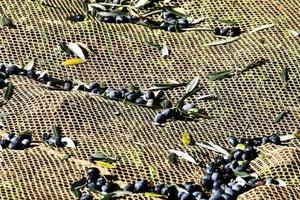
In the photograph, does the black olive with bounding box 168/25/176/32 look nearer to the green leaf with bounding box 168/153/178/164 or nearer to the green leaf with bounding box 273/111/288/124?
the green leaf with bounding box 273/111/288/124

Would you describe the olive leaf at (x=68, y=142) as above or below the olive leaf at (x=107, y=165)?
below

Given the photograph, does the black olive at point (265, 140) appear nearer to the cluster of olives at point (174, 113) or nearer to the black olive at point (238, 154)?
the black olive at point (238, 154)

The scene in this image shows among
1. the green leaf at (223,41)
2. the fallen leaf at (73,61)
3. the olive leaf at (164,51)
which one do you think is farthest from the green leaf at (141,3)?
the fallen leaf at (73,61)

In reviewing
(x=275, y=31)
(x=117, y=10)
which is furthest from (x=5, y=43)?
(x=275, y=31)

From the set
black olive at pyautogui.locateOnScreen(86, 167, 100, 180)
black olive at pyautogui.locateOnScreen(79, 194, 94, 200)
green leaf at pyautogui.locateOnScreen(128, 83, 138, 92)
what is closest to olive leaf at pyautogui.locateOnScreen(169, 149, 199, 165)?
black olive at pyautogui.locateOnScreen(86, 167, 100, 180)

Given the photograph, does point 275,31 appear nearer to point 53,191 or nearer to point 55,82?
point 55,82

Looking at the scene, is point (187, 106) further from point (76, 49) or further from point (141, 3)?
point (141, 3)

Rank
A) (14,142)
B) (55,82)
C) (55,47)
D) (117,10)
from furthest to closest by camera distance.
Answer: (117,10) → (55,47) → (55,82) → (14,142)

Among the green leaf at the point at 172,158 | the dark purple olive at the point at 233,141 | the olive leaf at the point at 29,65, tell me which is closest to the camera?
the green leaf at the point at 172,158
